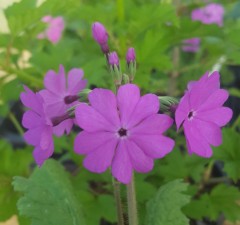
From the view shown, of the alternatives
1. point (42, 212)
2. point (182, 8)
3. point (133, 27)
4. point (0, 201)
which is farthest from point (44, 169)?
point (182, 8)

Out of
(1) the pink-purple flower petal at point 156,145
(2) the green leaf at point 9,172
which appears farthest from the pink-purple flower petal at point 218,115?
(2) the green leaf at point 9,172

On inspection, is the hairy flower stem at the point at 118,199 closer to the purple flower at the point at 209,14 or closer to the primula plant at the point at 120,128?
the primula plant at the point at 120,128

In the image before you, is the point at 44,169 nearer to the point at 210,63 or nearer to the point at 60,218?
the point at 60,218

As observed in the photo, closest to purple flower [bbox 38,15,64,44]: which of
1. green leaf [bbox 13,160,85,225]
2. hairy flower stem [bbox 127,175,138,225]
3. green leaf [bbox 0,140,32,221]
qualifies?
green leaf [bbox 0,140,32,221]

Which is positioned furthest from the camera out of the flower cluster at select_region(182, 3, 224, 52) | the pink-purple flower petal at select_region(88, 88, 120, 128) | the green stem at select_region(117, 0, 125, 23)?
the flower cluster at select_region(182, 3, 224, 52)

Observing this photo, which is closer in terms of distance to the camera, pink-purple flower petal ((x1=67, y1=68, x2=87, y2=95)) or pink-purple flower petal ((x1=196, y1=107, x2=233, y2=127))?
pink-purple flower petal ((x1=196, y1=107, x2=233, y2=127))

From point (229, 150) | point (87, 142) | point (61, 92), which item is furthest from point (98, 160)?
point (229, 150)

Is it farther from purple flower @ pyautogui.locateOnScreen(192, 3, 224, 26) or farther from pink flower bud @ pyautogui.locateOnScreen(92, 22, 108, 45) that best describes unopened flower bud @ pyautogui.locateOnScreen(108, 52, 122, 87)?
purple flower @ pyautogui.locateOnScreen(192, 3, 224, 26)
